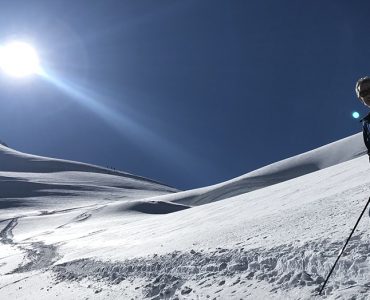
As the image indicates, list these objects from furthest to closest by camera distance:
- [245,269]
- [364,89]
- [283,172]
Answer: [283,172]
[245,269]
[364,89]

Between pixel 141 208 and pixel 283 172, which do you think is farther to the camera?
pixel 283 172

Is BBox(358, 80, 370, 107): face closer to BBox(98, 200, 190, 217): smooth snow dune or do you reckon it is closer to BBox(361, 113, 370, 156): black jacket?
BBox(361, 113, 370, 156): black jacket

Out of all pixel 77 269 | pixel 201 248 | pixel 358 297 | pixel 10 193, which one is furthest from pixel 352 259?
pixel 10 193

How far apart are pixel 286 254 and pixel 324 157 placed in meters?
84.2

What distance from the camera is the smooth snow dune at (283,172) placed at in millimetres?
81569

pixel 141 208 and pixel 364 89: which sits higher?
pixel 141 208

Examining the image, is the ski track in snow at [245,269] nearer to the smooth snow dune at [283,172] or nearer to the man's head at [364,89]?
the man's head at [364,89]

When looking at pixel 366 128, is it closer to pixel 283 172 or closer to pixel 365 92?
pixel 365 92

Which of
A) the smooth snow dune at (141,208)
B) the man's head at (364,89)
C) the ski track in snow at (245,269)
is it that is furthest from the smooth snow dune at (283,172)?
the man's head at (364,89)

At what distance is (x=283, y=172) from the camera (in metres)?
91.1

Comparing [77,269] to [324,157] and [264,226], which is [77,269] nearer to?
[264,226]

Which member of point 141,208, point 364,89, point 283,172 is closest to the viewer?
point 364,89

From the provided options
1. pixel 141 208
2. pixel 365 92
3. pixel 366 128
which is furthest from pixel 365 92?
pixel 141 208

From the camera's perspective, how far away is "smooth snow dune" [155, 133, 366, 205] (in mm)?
81569
